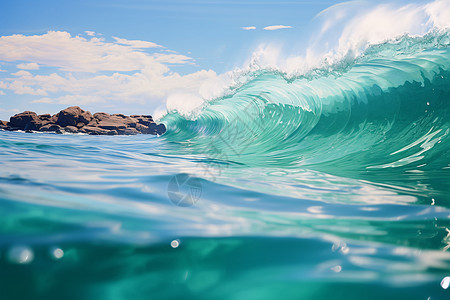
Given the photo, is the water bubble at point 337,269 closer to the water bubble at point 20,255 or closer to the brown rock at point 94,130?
the water bubble at point 20,255

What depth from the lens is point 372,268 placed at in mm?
1395

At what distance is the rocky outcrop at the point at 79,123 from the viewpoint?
4903 cm

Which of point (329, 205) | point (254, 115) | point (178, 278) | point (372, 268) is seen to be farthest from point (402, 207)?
point (254, 115)

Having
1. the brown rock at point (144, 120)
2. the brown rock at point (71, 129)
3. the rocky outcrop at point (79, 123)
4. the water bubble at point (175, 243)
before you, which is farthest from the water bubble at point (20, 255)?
the brown rock at point (144, 120)

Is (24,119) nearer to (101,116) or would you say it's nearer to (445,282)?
(101,116)

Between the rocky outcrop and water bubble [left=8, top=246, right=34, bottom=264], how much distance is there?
46875 mm

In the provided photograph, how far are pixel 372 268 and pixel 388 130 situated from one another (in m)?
4.71

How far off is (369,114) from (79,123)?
50.6 meters

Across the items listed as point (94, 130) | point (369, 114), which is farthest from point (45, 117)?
point (369, 114)

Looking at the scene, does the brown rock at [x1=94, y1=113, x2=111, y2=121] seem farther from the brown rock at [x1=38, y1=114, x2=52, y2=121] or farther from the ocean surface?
the ocean surface

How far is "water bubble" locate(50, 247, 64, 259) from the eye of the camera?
4.40 ft

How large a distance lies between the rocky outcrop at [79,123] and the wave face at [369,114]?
41.0 meters

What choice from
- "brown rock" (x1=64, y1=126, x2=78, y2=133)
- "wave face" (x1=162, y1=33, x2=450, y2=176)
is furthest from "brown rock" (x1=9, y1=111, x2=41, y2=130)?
"wave face" (x1=162, y1=33, x2=450, y2=176)

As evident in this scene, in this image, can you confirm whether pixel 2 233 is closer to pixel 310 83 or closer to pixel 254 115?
pixel 310 83
